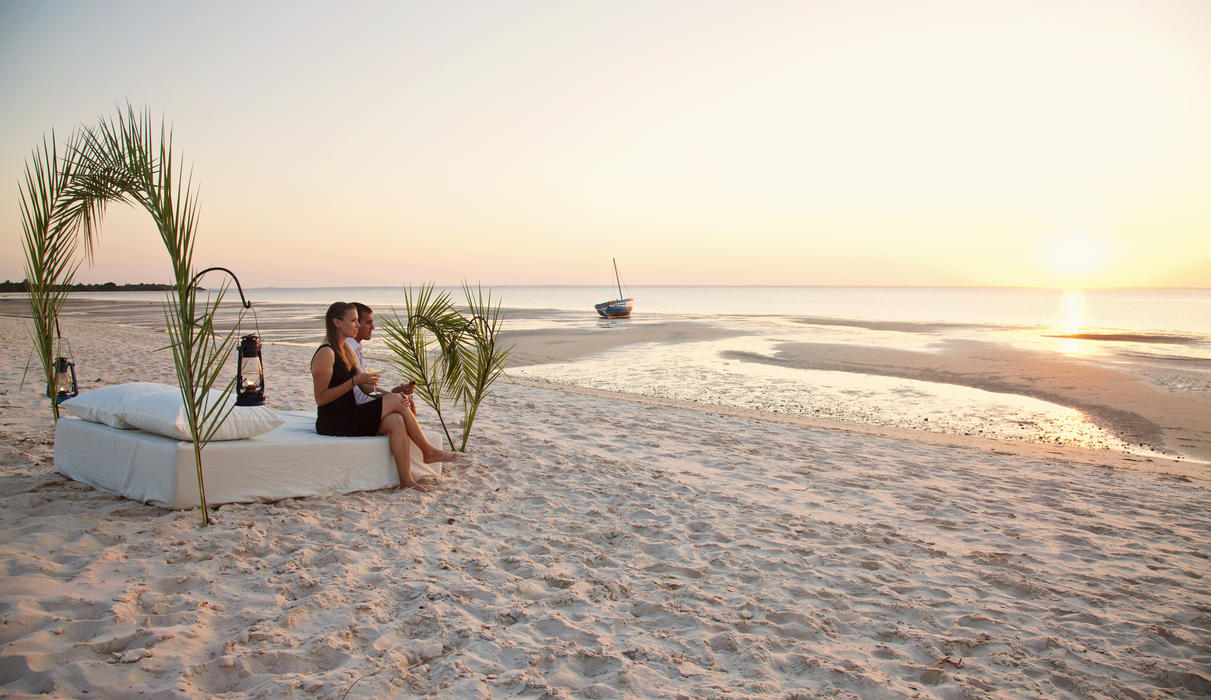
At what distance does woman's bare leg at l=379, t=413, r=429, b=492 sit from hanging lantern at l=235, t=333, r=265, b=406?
0.89 metres

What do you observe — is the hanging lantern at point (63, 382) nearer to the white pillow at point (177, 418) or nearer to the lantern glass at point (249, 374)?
the white pillow at point (177, 418)

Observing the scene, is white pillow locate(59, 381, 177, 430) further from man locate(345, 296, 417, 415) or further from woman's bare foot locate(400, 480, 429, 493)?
woman's bare foot locate(400, 480, 429, 493)

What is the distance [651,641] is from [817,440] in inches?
203

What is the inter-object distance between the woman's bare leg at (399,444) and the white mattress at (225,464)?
0.06 m

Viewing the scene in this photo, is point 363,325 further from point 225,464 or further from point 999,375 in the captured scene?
point 999,375

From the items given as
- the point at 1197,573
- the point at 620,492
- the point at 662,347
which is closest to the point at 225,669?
the point at 620,492

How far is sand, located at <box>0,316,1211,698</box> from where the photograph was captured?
8.47 ft

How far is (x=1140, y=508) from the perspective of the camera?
5.31 metres

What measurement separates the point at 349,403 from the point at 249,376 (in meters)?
0.72

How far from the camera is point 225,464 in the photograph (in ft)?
13.4

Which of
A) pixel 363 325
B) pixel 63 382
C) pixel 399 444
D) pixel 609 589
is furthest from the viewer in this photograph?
pixel 63 382

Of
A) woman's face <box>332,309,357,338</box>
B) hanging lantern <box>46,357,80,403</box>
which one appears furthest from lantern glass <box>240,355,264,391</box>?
hanging lantern <box>46,357,80,403</box>

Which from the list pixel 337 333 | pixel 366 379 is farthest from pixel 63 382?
pixel 366 379

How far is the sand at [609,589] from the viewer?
2.58m
